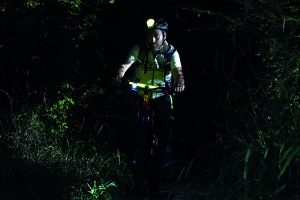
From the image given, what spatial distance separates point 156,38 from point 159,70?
420mm

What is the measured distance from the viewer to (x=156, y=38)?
8672 mm

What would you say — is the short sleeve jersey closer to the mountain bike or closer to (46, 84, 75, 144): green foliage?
the mountain bike

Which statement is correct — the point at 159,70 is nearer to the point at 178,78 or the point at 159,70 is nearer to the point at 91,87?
the point at 178,78

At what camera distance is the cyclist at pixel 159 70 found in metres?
8.67

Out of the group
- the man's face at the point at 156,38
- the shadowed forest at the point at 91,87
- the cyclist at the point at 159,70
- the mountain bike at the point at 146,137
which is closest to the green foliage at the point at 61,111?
the shadowed forest at the point at 91,87

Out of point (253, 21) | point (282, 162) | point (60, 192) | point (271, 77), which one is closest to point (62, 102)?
point (60, 192)

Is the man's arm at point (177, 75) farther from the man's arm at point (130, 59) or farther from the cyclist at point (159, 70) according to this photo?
the man's arm at point (130, 59)

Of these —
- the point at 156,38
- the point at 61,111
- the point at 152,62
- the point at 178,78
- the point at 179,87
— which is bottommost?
the point at 61,111

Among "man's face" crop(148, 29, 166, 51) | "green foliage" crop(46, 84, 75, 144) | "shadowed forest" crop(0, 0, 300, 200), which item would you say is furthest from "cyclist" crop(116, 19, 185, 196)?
"green foliage" crop(46, 84, 75, 144)

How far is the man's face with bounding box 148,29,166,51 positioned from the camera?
8664 mm

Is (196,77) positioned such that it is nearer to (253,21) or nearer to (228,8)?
(228,8)

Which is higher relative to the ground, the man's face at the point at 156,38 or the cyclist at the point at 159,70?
the man's face at the point at 156,38

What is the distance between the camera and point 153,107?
888 centimetres

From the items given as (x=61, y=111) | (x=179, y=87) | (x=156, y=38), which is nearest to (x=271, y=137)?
(x=179, y=87)
